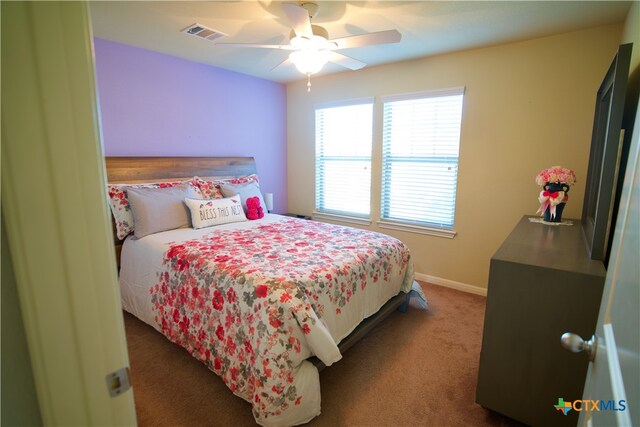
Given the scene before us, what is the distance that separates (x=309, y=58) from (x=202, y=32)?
1.04 meters

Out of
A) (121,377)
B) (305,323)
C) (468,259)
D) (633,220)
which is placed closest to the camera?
(121,377)

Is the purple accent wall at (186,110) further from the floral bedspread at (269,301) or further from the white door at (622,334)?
the white door at (622,334)

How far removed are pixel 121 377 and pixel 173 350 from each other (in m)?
2.03

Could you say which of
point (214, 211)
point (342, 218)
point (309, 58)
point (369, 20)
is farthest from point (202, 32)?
point (342, 218)

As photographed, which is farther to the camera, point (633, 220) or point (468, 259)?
point (468, 259)

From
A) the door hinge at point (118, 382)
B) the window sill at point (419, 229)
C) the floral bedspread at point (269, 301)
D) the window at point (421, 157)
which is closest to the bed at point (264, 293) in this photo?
the floral bedspread at point (269, 301)

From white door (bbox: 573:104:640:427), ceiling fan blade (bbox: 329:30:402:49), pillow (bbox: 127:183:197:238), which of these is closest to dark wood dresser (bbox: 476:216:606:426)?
white door (bbox: 573:104:640:427)

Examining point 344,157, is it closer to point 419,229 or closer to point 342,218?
point 342,218

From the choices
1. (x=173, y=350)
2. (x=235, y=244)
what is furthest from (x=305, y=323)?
(x=173, y=350)

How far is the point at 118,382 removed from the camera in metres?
0.55

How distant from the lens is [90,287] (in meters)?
0.51

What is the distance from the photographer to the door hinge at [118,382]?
0.54 meters

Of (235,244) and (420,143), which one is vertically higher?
(420,143)

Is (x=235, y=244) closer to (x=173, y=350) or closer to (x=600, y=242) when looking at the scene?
(x=173, y=350)
